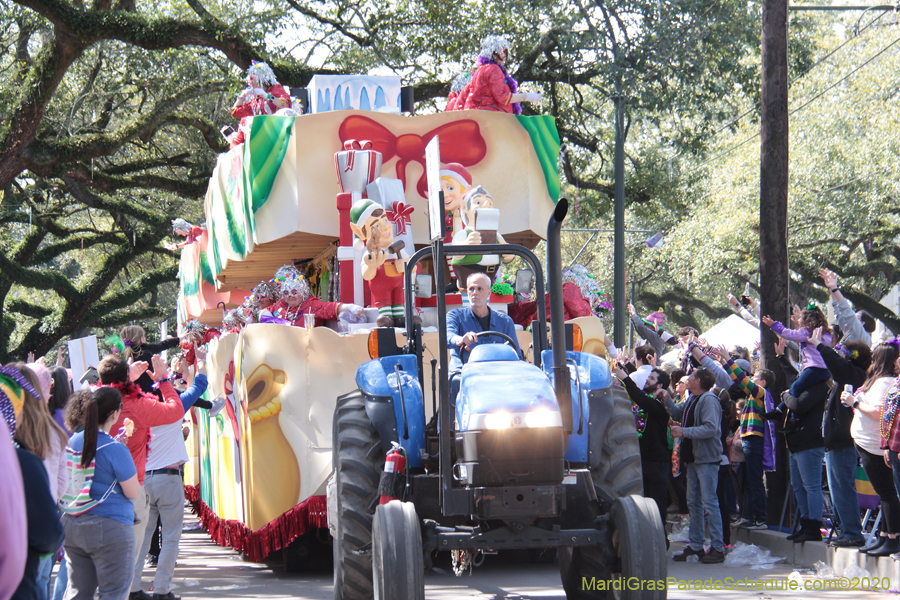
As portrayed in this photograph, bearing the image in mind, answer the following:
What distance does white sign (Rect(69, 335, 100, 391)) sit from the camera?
830 centimetres

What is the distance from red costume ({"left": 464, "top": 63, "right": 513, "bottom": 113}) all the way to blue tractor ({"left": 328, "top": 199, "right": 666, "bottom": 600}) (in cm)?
520

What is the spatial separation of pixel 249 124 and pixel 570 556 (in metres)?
5.71

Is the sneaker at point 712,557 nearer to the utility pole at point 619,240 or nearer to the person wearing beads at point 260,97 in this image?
the utility pole at point 619,240

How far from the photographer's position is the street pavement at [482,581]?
7.02 m

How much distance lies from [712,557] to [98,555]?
18.5 ft

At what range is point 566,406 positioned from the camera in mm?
4871

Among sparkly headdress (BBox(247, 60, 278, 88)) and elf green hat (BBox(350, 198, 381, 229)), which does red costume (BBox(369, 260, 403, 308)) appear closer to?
elf green hat (BBox(350, 198, 381, 229))

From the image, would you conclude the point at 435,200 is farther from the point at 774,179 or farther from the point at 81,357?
the point at 774,179

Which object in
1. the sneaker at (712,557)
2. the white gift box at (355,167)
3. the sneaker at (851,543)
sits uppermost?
the white gift box at (355,167)

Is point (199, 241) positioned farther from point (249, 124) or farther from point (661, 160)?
point (661, 160)

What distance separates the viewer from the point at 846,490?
7598mm

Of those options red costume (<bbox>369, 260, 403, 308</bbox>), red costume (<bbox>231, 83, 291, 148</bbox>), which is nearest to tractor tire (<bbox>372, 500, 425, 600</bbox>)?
red costume (<bbox>369, 260, 403, 308</bbox>)

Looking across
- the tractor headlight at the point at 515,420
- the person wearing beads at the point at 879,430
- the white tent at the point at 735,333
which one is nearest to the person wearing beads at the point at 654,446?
the person wearing beads at the point at 879,430

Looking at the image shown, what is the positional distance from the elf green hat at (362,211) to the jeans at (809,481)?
4.46m
